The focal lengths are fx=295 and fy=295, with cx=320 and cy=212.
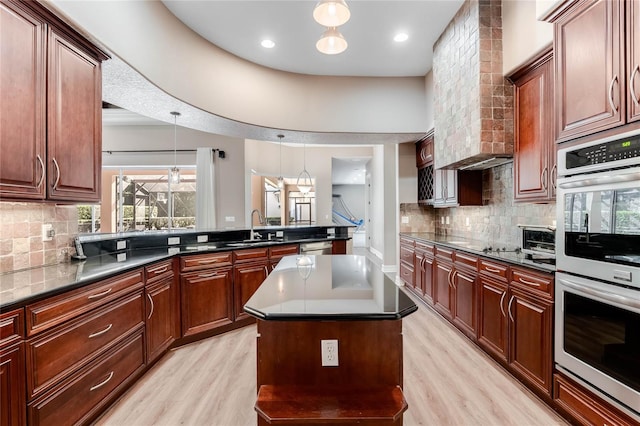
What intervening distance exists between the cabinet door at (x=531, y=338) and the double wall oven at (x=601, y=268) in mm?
91

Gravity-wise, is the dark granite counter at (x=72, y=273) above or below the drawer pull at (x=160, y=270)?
above

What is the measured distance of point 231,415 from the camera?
6.34 ft

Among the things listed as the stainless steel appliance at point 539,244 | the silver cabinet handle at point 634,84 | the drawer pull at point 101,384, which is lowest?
the drawer pull at point 101,384

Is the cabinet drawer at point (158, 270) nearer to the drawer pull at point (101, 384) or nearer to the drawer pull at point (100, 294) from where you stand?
the drawer pull at point (100, 294)

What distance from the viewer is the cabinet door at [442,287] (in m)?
3.32

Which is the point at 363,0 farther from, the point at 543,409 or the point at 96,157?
the point at 543,409

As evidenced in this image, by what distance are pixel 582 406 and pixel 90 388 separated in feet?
9.59

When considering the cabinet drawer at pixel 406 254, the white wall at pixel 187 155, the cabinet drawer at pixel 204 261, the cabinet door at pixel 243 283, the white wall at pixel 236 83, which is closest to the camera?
the white wall at pixel 236 83

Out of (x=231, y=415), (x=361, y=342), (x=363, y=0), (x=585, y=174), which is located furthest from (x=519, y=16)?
(x=231, y=415)

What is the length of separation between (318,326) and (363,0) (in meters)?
2.90

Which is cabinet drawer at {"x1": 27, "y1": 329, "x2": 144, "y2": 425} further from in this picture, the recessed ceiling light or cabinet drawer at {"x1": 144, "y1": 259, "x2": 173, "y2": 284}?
the recessed ceiling light

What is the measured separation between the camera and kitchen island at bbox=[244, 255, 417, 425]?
118 centimetres

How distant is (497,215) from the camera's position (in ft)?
11.4

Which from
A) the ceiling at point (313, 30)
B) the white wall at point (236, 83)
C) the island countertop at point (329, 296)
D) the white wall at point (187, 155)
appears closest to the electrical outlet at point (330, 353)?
the island countertop at point (329, 296)
